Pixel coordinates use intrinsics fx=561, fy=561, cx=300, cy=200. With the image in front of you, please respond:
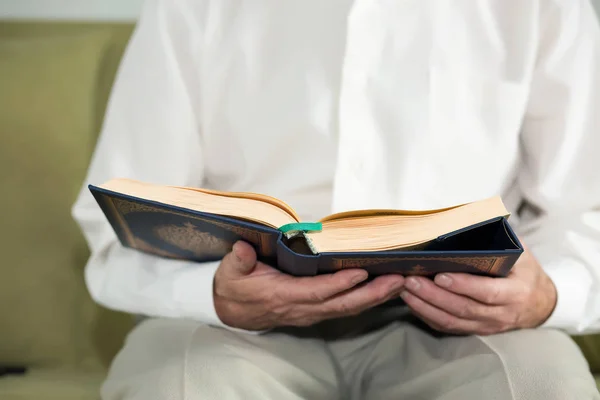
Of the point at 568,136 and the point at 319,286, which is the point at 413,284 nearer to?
the point at 319,286

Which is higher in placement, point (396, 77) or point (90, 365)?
point (396, 77)

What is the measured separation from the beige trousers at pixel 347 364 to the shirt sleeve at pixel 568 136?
0.49 ft

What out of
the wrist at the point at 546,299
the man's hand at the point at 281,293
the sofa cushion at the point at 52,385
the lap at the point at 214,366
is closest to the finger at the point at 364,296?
the man's hand at the point at 281,293

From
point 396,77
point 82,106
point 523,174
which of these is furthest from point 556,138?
point 82,106

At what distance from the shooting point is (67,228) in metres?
1.00

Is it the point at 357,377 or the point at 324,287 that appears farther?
the point at 357,377

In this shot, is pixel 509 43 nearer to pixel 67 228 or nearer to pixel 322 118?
pixel 322 118

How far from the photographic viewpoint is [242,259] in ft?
2.03

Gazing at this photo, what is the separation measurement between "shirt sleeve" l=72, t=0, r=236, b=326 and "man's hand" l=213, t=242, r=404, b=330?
0.14 meters

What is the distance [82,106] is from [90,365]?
1.53ft

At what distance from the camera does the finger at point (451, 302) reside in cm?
61

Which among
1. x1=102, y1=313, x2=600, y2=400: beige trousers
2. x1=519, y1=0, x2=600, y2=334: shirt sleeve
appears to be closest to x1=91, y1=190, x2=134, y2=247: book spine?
x1=102, y1=313, x2=600, y2=400: beige trousers

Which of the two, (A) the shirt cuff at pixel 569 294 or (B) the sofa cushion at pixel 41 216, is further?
(B) the sofa cushion at pixel 41 216

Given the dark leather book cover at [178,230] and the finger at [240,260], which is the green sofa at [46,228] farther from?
the finger at [240,260]
